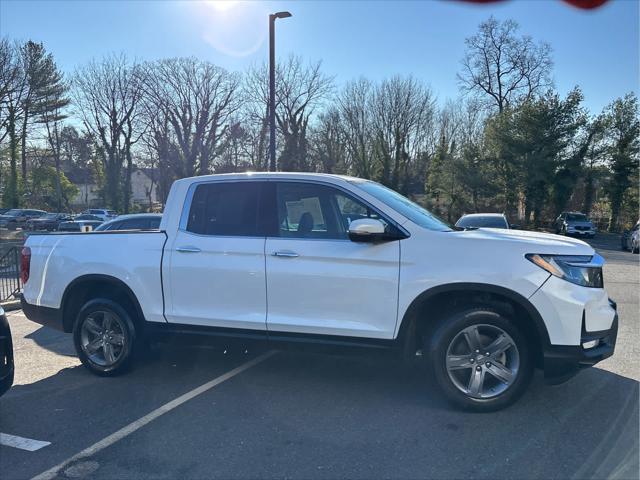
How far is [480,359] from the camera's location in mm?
4156

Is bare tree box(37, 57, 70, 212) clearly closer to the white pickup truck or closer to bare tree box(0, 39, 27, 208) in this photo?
bare tree box(0, 39, 27, 208)

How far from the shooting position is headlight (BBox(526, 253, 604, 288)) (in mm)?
3965

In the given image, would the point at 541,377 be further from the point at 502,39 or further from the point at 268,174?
the point at 502,39

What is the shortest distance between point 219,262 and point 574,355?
2945 mm

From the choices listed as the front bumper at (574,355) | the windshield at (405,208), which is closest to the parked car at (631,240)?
the windshield at (405,208)

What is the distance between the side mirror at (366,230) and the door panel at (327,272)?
0.26ft

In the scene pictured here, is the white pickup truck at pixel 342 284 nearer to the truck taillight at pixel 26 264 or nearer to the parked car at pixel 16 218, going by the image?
the truck taillight at pixel 26 264

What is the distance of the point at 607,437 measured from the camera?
3701 millimetres

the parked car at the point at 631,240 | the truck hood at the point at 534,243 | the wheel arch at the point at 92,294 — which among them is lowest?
the parked car at the point at 631,240

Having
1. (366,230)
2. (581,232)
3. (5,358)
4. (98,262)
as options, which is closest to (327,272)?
(366,230)

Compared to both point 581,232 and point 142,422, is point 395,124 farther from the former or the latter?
point 142,422

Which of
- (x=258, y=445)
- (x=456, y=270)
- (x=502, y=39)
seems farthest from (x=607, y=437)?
(x=502, y=39)

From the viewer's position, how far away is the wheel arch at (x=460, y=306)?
13.1 ft

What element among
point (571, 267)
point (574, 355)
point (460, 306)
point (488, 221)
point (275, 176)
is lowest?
point (574, 355)
